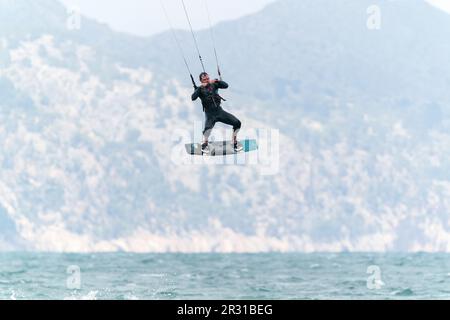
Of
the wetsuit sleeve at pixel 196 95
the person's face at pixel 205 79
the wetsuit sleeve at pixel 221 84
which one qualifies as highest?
the person's face at pixel 205 79

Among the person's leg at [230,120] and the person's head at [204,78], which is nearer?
the person's head at [204,78]

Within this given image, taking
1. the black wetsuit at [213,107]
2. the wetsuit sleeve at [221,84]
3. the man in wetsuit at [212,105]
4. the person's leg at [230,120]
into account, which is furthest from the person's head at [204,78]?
the person's leg at [230,120]

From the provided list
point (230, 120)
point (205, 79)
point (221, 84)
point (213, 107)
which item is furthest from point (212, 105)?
point (221, 84)

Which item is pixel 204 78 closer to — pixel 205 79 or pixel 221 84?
pixel 205 79

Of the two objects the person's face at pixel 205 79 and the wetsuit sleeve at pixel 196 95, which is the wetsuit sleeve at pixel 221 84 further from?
the wetsuit sleeve at pixel 196 95

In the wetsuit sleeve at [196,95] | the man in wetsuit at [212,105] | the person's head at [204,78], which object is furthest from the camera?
the man in wetsuit at [212,105]

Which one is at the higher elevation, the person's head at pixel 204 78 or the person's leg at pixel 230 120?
the person's head at pixel 204 78

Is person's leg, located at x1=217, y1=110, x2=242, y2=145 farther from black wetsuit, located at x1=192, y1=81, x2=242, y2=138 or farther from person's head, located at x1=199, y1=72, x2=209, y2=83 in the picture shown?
person's head, located at x1=199, y1=72, x2=209, y2=83

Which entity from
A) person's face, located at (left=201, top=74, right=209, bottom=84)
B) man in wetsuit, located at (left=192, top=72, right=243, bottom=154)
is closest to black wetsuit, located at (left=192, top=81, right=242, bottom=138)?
man in wetsuit, located at (left=192, top=72, right=243, bottom=154)

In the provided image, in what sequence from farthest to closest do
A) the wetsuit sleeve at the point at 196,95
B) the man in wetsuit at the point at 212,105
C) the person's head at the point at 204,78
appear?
the man in wetsuit at the point at 212,105 → the person's head at the point at 204,78 → the wetsuit sleeve at the point at 196,95

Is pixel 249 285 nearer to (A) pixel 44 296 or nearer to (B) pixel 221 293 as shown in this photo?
(B) pixel 221 293
